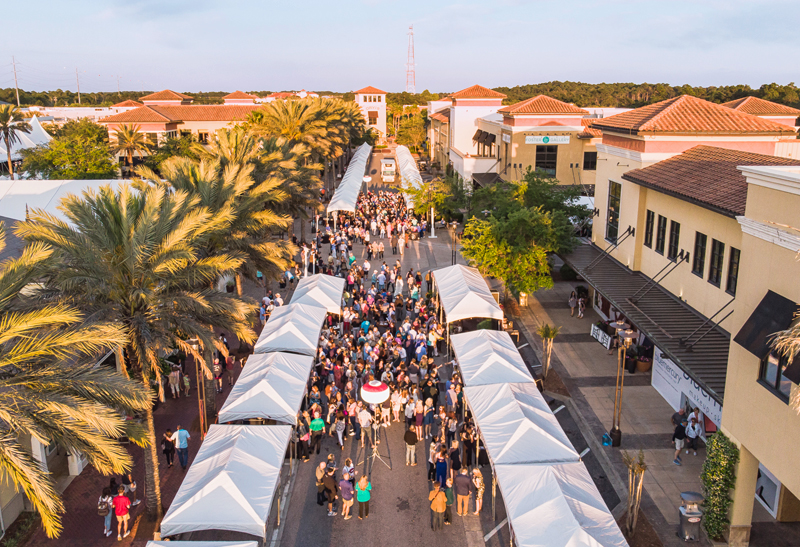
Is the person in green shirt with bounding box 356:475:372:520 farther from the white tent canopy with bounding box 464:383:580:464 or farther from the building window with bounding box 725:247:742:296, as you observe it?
the building window with bounding box 725:247:742:296

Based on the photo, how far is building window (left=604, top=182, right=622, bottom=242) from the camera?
24.5 meters

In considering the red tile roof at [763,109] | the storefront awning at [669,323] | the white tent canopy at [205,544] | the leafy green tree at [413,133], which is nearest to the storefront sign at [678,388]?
the storefront awning at [669,323]

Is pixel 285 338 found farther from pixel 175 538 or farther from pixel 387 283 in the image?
pixel 387 283

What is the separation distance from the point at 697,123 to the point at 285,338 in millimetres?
16045

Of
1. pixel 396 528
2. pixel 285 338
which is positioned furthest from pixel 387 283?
pixel 396 528

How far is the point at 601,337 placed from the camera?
23516 millimetres

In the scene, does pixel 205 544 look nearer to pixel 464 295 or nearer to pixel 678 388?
pixel 678 388

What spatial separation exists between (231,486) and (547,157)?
116 ft

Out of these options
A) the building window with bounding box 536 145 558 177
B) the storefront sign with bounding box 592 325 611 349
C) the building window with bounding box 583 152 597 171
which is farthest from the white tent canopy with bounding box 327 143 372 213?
the storefront sign with bounding box 592 325 611 349

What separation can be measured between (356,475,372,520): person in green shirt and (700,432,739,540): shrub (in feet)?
22.8

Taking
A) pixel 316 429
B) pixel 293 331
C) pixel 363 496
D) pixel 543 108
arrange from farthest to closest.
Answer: pixel 543 108 → pixel 293 331 → pixel 316 429 → pixel 363 496

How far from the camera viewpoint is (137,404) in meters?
10.0

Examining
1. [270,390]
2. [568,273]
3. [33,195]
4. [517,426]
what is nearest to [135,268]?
[270,390]

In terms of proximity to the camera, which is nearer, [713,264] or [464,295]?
[713,264]
